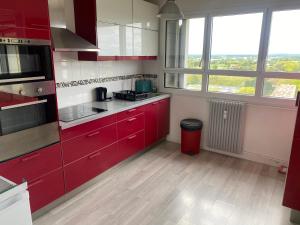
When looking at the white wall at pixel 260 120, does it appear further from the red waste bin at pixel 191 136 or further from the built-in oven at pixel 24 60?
the built-in oven at pixel 24 60

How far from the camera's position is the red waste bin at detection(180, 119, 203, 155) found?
11.1 feet

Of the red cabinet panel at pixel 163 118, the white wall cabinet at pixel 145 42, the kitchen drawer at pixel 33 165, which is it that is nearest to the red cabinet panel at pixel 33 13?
the kitchen drawer at pixel 33 165

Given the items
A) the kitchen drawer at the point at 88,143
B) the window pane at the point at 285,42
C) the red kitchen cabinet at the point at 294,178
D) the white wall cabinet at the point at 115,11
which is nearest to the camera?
the red kitchen cabinet at the point at 294,178

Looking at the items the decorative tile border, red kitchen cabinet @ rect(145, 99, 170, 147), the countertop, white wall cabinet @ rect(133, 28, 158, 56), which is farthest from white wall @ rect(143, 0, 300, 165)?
the decorative tile border

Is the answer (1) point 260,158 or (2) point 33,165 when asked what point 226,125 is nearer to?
(1) point 260,158

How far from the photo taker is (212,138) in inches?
139

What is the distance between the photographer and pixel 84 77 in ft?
9.82

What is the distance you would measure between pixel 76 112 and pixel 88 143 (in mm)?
389

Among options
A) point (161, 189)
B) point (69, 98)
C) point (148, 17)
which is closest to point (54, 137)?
point (69, 98)

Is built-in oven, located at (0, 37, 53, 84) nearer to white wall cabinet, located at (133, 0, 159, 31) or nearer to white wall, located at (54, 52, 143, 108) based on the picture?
white wall, located at (54, 52, 143, 108)

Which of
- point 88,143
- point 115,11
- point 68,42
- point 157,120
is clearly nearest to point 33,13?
point 68,42

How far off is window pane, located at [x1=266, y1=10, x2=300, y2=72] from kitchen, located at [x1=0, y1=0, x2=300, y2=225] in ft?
0.04

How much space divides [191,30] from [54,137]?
2.61m

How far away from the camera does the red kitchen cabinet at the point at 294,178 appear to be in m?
1.97
